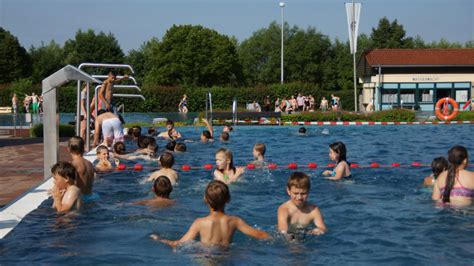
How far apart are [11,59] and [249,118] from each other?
3970 cm

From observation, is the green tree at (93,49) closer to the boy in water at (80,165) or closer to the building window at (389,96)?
the building window at (389,96)

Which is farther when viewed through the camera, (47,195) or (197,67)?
(197,67)

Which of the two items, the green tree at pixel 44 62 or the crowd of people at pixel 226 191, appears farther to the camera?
the green tree at pixel 44 62

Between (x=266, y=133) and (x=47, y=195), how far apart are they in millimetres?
17536

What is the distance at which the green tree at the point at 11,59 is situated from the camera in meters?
62.0

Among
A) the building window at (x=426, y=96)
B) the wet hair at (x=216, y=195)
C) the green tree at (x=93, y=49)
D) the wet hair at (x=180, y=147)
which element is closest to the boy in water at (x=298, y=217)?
the wet hair at (x=216, y=195)

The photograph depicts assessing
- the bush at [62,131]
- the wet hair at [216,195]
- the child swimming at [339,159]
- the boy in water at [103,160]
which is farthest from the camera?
the bush at [62,131]

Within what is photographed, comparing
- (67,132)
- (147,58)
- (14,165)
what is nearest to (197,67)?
(147,58)

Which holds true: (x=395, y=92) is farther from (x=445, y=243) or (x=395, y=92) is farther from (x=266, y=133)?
(x=445, y=243)

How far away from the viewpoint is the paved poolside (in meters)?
8.74

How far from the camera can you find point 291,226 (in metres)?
6.57

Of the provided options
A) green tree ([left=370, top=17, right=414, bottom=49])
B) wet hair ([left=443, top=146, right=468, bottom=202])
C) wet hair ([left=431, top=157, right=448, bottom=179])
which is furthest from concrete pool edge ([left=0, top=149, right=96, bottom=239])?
green tree ([left=370, top=17, right=414, bottom=49])

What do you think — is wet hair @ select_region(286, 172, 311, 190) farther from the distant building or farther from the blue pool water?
the distant building

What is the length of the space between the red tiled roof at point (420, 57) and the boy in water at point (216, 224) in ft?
147
